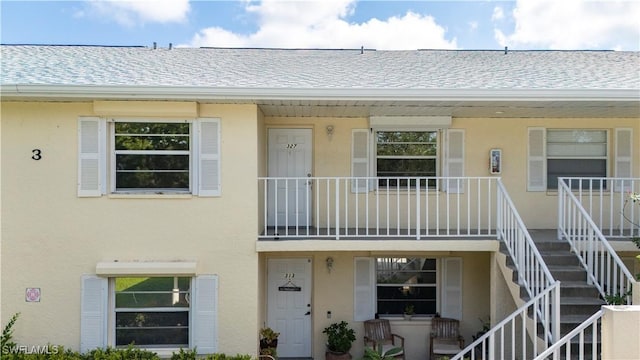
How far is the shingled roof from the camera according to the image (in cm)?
710

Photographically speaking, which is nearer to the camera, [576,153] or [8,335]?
[8,335]

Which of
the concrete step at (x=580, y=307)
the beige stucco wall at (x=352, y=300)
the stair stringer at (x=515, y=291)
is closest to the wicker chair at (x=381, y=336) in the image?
the beige stucco wall at (x=352, y=300)

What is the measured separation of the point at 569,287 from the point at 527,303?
1.40m

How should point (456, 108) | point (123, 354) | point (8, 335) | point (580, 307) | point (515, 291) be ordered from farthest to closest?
point (456, 108), point (8, 335), point (123, 354), point (515, 291), point (580, 307)

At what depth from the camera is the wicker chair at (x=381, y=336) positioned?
846 centimetres

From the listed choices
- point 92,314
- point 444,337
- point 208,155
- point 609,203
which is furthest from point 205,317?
point 609,203

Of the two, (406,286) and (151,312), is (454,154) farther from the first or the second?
(151,312)

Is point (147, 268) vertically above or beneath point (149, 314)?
above

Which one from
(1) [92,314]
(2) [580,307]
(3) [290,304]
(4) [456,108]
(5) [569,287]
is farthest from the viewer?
(3) [290,304]

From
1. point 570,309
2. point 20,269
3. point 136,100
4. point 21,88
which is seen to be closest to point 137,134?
point 136,100

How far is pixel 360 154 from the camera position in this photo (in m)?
8.74

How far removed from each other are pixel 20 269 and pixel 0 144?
203 centimetres

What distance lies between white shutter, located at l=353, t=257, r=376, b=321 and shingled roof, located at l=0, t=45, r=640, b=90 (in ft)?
12.0

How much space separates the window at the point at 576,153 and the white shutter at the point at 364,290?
161 inches
